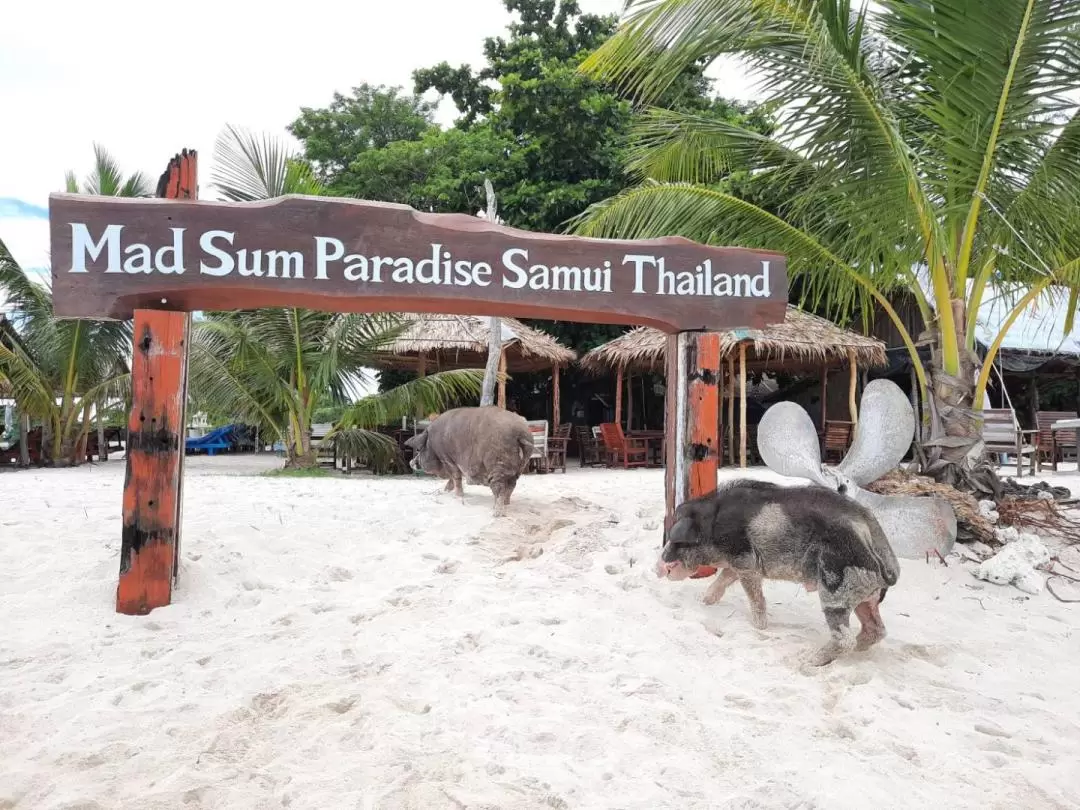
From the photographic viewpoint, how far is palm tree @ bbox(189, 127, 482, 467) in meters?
9.99

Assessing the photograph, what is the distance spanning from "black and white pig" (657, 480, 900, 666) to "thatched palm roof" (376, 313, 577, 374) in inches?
319

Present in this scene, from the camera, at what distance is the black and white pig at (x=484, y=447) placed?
616cm

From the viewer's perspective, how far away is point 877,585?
9.93ft

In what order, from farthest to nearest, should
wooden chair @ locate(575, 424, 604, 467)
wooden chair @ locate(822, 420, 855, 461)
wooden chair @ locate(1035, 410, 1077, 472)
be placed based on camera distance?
wooden chair @ locate(575, 424, 604, 467), wooden chair @ locate(822, 420, 855, 461), wooden chair @ locate(1035, 410, 1077, 472)

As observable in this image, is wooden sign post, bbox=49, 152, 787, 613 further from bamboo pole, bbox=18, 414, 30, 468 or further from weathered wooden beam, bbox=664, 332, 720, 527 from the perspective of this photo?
bamboo pole, bbox=18, 414, 30, 468

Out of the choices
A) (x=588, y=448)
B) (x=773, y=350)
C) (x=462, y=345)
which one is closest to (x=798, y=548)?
(x=462, y=345)

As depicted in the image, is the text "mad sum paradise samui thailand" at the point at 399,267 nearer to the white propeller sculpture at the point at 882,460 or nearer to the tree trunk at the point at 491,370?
the white propeller sculpture at the point at 882,460

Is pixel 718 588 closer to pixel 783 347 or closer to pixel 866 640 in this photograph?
pixel 866 640

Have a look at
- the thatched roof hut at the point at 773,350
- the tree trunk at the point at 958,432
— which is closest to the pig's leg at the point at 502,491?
the tree trunk at the point at 958,432

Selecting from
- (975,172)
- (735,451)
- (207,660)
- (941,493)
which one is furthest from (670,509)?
(735,451)

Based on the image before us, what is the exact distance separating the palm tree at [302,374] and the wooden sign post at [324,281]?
5876mm

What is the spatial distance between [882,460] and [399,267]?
265 centimetres

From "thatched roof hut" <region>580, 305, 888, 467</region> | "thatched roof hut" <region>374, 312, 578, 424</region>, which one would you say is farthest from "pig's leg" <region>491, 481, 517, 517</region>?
"thatched roof hut" <region>580, 305, 888, 467</region>

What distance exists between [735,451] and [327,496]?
9.87 meters
